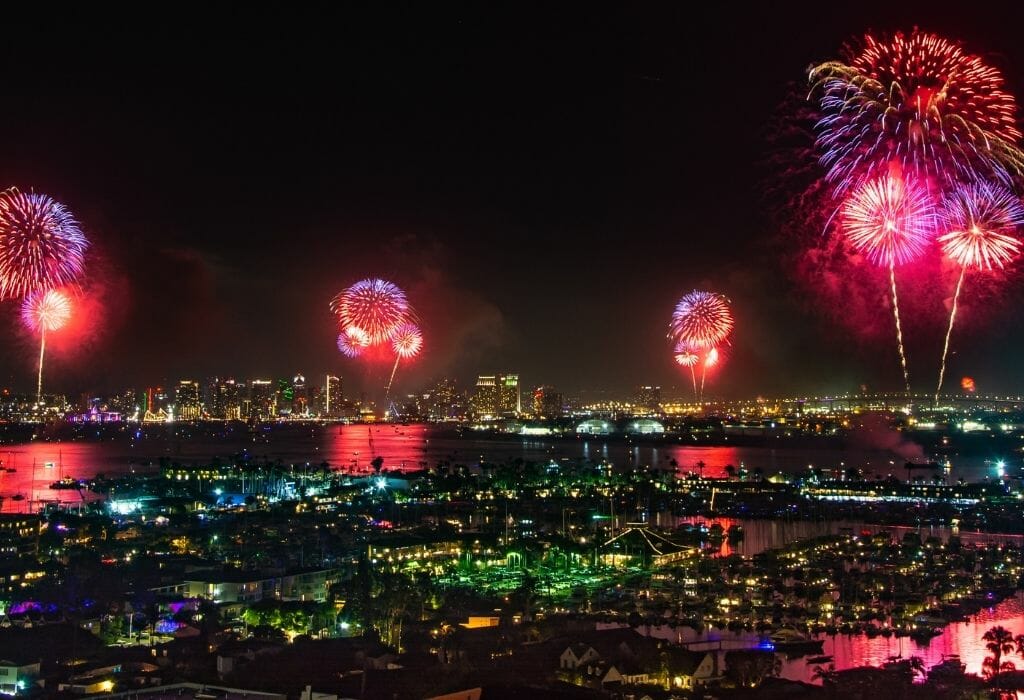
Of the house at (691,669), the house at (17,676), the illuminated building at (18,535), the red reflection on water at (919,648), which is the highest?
the illuminated building at (18,535)

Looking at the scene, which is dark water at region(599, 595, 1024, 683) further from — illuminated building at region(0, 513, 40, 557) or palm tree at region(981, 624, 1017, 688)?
illuminated building at region(0, 513, 40, 557)

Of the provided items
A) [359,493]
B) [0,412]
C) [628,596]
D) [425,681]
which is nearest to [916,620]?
[628,596]

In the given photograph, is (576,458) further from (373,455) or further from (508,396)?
(508,396)

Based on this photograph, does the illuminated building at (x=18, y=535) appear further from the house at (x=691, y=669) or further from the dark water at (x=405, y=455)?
the house at (x=691, y=669)

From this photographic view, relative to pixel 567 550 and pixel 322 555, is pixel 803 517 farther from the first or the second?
pixel 322 555

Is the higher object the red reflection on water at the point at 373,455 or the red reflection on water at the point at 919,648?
the red reflection on water at the point at 373,455

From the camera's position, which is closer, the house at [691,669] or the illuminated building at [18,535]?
the house at [691,669]

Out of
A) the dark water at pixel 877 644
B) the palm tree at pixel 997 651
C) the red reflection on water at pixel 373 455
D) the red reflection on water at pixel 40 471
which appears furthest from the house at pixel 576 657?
the red reflection on water at pixel 373 455

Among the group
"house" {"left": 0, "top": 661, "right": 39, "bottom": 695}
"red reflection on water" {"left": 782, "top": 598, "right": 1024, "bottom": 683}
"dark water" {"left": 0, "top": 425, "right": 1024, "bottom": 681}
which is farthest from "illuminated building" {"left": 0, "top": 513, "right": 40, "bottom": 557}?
"red reflection on water" {"left": 782, "top": 598, "right": 1024, "bottom": 683}
